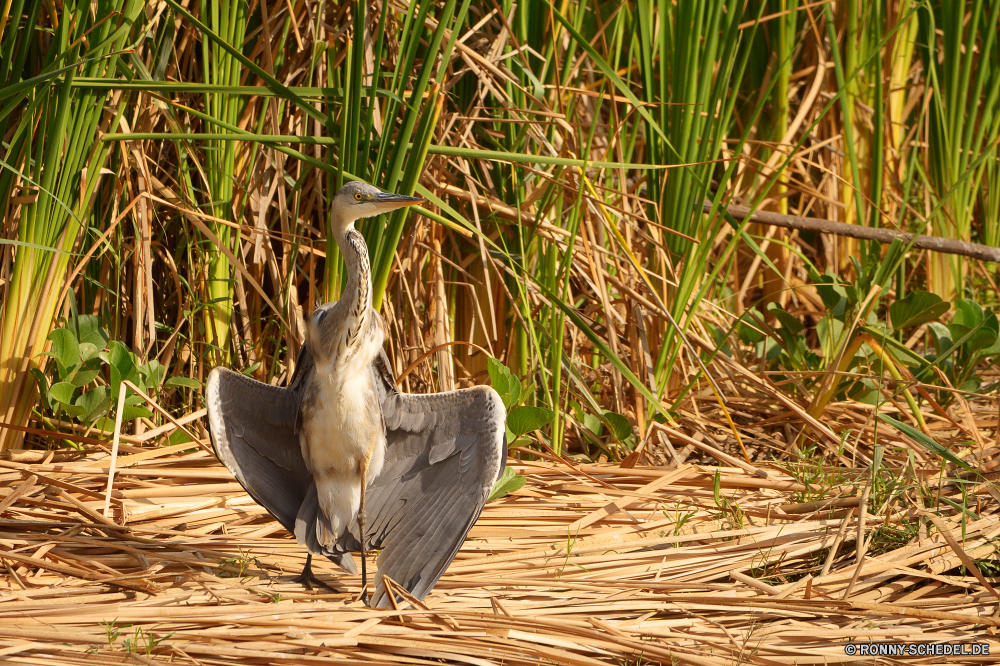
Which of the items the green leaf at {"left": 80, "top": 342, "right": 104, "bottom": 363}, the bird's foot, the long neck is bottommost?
the bird's foot

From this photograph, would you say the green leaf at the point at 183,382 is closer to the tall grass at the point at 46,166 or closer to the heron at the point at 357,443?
the tall grass at the point at 46,166

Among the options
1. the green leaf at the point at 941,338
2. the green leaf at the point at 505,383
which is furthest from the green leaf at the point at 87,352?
the green leaf at the point at 941,338

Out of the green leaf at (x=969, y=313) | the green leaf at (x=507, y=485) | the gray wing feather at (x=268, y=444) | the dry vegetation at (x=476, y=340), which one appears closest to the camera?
the dry vegetation at (x=476, y=340)

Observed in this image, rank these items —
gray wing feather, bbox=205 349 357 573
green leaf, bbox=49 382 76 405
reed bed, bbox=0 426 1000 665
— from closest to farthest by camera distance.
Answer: reed bed, bbox=0 426 1000 665
gray wing feather, bbox=205 349 357 573
green leaf, bbox=49 382 76 405

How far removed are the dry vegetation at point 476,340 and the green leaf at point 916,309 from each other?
0.03m

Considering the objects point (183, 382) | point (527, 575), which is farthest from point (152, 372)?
point (527, 575)

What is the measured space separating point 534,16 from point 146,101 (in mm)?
1466

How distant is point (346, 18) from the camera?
318 centimetres

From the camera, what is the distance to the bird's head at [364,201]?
244 cm

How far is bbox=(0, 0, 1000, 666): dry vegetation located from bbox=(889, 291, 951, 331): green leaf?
0.03m

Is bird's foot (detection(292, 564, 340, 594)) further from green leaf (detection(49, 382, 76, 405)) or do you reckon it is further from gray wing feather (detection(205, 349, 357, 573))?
green leaf (detection(49, 382, 76, 405))

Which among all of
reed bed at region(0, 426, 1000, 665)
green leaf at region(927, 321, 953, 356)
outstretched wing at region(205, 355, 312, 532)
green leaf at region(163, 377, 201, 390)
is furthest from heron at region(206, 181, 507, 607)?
green leaf at region(927, 321, 953, 356)

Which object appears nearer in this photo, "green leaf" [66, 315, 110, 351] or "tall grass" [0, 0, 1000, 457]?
"tall grass" [0, 0, 1000, 457]

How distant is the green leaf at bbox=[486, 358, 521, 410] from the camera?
116 inches
